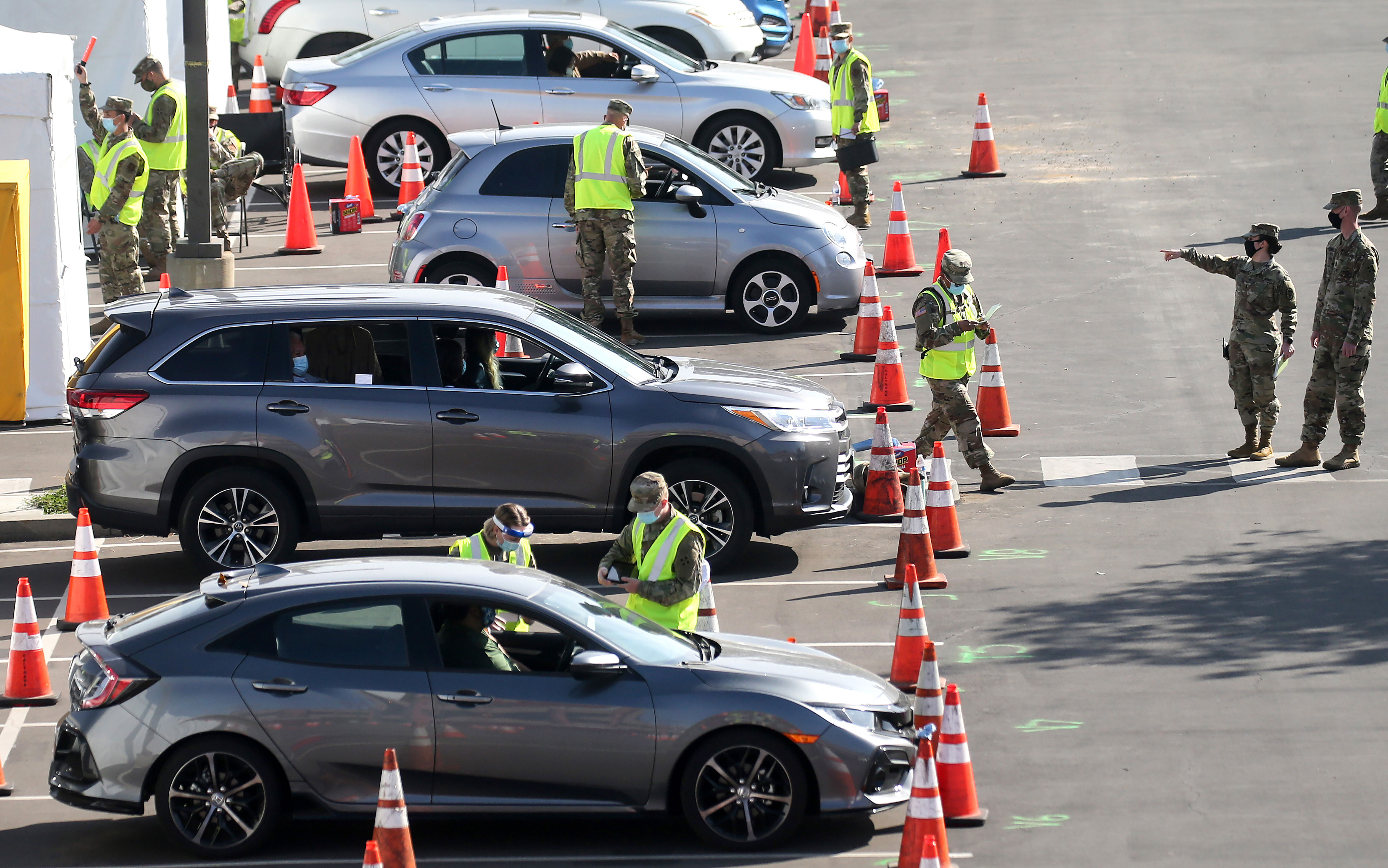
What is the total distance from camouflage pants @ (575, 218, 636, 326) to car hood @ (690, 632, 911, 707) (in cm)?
763

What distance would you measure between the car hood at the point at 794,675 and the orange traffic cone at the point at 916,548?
2.31 meters

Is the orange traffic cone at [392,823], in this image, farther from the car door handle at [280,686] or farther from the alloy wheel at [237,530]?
the alloy wheel at [237,530]

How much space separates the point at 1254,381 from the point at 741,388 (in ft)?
14.0

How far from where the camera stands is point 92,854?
7.75 m

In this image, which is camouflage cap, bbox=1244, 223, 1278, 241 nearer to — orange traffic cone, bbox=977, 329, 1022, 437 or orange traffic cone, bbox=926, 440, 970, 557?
orange traffic cone, bbox=977, 329, 1022, 437

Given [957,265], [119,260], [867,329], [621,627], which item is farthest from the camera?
[119,260]

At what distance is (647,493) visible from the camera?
8.78 m

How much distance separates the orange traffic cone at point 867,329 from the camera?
1576cm

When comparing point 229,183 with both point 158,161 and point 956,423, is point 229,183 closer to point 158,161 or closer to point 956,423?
point 158,161

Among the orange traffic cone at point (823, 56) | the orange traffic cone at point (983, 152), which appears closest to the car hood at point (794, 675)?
the orange traffic cone at point (983, 152)

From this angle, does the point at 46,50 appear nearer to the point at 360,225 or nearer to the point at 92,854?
the point at 360,225

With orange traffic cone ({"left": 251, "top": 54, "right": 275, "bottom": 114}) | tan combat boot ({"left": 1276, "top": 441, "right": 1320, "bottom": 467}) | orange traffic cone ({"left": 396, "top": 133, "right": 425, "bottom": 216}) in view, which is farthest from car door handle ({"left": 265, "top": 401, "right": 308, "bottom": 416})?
orange traffic cone ({"left": 251, "top": 54, "right": 275, "bottom": 114})

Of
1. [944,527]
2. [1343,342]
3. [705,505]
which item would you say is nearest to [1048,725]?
[944,527]

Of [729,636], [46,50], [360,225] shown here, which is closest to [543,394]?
[729,636]
